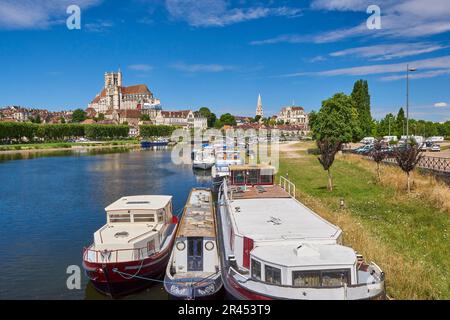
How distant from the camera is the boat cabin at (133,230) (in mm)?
18219

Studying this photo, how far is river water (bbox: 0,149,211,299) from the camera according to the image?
64.7ft

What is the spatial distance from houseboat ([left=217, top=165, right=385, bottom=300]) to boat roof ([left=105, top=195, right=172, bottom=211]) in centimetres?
511

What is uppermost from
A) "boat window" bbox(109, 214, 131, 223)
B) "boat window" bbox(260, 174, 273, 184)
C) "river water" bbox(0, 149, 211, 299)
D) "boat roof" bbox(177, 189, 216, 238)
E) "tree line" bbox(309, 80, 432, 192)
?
"tree line" bbox(309, 80, 432, 192)

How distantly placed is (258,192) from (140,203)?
24.7ft

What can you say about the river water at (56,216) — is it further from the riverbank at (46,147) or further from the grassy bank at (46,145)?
the grassy bank at (46,145)

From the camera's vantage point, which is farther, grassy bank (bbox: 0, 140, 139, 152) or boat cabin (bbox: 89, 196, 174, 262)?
grassy bank (bbox: 0, 140, 139, 152)

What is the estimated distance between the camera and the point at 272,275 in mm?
13203

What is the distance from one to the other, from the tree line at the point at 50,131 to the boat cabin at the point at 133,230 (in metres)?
131

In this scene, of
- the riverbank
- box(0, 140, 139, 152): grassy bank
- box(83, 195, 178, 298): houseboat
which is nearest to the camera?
box(83, 195, 178, 298): houseboat

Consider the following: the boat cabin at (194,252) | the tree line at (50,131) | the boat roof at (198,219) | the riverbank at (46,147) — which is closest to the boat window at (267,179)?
the boat roof at (198,219)

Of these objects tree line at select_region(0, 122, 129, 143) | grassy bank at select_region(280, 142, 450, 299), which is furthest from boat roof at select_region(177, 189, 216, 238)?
tree line at select_region(0, 122, 129, 143)

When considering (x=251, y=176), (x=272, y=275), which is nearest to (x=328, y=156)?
(x=251, y=176)

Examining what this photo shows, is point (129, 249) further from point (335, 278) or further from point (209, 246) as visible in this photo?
point (335, 278)

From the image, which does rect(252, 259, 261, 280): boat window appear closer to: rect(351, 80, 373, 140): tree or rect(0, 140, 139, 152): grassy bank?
rect(351, 80, 373, 140): tree
